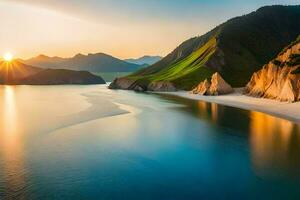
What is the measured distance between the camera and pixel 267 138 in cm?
5109

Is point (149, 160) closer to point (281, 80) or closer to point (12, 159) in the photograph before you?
point (12, 159)

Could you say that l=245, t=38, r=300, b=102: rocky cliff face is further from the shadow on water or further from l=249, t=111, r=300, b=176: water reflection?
l=249, t=111, r=300, b=176: water reflection

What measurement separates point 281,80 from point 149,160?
234ft

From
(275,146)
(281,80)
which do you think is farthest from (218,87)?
(275,146)

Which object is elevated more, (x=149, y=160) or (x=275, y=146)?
(x=149, y=160)

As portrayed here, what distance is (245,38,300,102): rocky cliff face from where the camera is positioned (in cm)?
8806

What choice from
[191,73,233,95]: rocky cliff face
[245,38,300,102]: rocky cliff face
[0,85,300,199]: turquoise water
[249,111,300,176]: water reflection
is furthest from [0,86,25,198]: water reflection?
[191,73,233,95]: rocky cliff face

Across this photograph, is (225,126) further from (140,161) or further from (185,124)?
(140,161)

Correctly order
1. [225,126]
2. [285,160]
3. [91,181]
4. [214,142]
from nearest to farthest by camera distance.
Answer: [91,181] → [285,160] → [214,142] → [225,126]

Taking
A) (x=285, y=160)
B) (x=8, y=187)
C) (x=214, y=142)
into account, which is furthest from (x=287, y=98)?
(x=8, y=187)

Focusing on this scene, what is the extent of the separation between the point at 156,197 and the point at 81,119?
47.3m

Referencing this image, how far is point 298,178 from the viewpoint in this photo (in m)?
31.5

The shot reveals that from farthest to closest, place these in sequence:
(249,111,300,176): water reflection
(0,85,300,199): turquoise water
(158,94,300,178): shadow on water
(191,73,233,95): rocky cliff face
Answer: (191,73,233,95): rocky cliff face → (158,94,300,178): shadow on water → (249,111,300,176): water reflection → (0,85,300,199): turquoise water

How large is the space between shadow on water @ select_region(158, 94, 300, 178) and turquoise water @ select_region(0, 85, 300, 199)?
12cm
